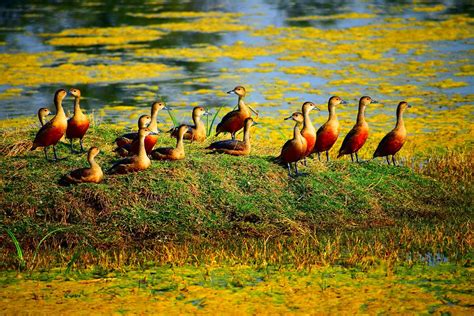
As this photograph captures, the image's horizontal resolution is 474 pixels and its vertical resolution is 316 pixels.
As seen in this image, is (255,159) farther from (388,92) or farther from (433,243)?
(388,92)

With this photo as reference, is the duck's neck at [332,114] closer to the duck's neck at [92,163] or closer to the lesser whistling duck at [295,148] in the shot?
the lesser whistling duck at [295,148]

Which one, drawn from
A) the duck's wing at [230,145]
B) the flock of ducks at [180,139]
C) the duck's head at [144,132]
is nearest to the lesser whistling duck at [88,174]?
the flock of ducks at [180,139]

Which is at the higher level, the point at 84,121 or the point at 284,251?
the point at 84,121

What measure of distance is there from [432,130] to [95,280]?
798 centimetres

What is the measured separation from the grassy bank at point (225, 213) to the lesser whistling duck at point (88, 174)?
83 mm

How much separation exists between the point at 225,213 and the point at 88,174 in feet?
5.34

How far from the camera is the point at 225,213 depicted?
417 inches

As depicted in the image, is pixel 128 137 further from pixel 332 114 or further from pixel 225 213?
pixel 332 114

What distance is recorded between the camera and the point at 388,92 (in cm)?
1811

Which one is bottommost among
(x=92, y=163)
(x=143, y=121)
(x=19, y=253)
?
(x=19, y=253)

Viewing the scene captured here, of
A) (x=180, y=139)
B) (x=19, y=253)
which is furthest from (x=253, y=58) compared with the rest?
(x=19, y=253)

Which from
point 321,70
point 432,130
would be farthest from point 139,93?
point 432,130

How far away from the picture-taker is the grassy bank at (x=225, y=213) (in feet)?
31.8

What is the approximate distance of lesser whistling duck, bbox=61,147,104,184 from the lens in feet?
34.3
